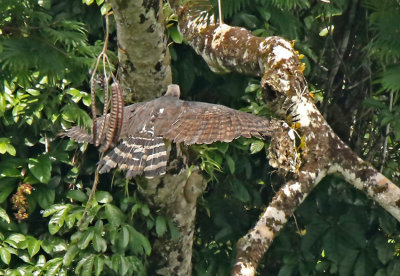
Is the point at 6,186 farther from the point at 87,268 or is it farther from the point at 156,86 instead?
the point at 156,86

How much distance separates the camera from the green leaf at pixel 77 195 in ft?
13.1

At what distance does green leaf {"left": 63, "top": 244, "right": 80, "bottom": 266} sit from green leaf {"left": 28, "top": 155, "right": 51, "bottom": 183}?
37cm

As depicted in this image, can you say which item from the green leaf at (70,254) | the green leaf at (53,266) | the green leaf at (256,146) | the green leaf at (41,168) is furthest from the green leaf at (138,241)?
the green leaf at (256,146)

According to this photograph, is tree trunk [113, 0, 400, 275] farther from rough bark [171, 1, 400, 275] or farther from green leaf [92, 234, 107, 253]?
green leaf [92, 234, 107, 253]

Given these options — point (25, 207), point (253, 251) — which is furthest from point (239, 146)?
point (253, 251)

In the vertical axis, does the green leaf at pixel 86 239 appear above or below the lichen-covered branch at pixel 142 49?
below

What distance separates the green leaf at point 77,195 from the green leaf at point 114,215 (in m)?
0.17

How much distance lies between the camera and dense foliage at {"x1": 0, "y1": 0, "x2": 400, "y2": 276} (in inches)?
153

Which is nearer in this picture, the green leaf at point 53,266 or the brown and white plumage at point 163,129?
the brown and white plumage at point 163,129

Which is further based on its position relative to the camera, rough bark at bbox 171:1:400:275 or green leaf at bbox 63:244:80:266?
green leaf at bbox 63:244:80:266

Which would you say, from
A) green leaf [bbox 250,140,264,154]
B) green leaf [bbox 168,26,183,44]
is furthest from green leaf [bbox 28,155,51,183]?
green leaf [bbox 250,140,264,154]

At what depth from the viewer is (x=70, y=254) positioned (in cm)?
386

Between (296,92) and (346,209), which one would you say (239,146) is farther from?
(296,92)

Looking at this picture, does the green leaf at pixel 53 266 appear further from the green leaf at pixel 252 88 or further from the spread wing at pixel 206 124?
the green leaf at pixel 252 88
